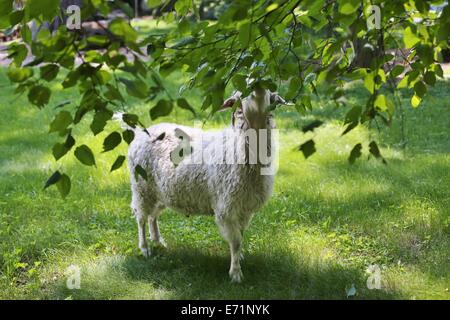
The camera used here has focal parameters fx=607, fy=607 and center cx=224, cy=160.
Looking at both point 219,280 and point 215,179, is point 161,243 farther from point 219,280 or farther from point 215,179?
point 215,179

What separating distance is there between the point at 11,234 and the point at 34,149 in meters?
2.60

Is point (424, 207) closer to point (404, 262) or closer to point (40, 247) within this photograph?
point (404, 262)

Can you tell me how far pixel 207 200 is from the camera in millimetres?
4727

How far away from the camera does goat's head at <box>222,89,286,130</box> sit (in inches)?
164

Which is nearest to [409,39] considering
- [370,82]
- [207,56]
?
[370,82]

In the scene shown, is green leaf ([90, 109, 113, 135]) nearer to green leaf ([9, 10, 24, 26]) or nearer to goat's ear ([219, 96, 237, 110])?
green leaf ([9, 10, 24, 26])

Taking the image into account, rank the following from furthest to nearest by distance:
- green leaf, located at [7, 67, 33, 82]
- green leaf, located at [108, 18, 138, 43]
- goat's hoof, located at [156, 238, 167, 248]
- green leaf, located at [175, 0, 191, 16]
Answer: goat's hoof, located at [156, 238, 167, 248]
green leaf, located at [175, 0, 191, 16]
green leaf, located at [7, 67, 33, 82]
green leaf, located at [108, 18, 138, 43]

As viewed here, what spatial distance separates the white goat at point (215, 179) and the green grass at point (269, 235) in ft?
1.10

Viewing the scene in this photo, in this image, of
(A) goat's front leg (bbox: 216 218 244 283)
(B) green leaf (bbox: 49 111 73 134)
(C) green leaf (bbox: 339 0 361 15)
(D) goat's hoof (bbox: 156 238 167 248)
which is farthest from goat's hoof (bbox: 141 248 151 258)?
(C) green leaf (bbox: 339 0 361 15)

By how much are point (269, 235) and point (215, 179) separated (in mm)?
1016

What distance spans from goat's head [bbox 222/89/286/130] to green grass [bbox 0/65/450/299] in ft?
1.06

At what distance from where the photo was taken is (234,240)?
4574 mm

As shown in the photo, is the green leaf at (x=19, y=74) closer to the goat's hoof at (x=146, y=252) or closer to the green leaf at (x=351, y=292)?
the green leaf at (x=351, y=292)

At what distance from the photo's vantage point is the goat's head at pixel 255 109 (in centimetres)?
416
